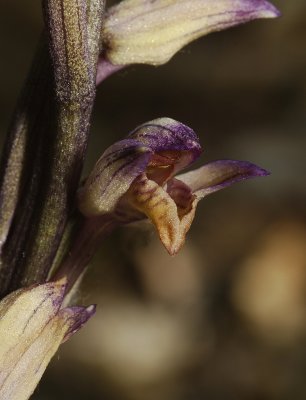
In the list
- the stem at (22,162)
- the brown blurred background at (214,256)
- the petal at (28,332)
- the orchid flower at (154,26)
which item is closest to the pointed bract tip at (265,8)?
the orchid flower at (154,26)

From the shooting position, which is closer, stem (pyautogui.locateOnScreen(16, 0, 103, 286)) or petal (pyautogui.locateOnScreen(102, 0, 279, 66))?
stem (pyautogui.locateOnScreen(16, 0, 103, 286))

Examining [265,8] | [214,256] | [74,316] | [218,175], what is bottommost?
[214,256]

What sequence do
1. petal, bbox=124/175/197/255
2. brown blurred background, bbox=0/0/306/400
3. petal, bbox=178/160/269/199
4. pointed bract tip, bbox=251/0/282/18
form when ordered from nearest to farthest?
1. petal, bbox=124/175/197/255
2. petal, bbox=178/160/269/199
3. pointed bract tip, bbox=251/0/282/18
4. brown blurred background, bbox=0/0/306/400

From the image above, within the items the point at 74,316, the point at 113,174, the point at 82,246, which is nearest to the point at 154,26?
the point at 113,174

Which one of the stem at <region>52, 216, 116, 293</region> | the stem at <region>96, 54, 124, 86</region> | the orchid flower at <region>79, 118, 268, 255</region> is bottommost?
the stem at <region>52, 216, 116, 293</region>

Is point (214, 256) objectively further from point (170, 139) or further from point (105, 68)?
point (170, 139)

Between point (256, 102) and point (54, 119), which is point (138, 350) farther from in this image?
point (54, 119)

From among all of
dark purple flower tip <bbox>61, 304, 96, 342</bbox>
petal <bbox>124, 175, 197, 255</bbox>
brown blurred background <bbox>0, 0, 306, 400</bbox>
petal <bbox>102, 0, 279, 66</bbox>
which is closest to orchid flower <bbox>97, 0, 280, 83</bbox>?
petal <bbox>102, 0, 279, 66</bbox>

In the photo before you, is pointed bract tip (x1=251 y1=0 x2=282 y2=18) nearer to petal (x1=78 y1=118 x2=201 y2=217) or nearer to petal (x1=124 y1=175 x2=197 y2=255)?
petal (x1=78 y1=118 x2=201 y2=217)
